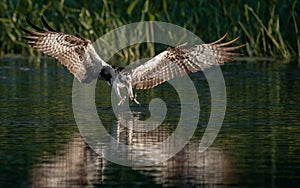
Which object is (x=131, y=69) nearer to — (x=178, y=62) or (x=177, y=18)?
(x=178, y=62)

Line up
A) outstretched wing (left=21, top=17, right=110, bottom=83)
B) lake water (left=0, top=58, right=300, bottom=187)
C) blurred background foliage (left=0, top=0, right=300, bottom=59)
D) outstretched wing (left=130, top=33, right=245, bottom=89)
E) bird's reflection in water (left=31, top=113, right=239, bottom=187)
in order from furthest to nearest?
blurred background foliage (left=0, top=0, right=300, bottom=59) → outstretched wing (left=130, top=33, right=245, bottom=89) → outstretched wing (left=21, top=17, right=110, bottom=83) → lake water (left=0, top=58, right=300, bottom=187) → bird's reflection in water (left=31, top=113, right=239, bottom=187)

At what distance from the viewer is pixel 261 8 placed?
25797 mm

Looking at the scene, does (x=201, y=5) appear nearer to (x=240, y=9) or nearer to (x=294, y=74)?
(x=240, y=9)

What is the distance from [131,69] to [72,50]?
2.88 ft

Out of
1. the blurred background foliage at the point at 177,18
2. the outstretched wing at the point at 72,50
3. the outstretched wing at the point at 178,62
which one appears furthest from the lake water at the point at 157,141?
the blurred background foliage at the point at 177,18

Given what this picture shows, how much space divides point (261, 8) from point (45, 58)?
5.31 metres

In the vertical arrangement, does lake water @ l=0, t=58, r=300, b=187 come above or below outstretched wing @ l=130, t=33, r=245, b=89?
below

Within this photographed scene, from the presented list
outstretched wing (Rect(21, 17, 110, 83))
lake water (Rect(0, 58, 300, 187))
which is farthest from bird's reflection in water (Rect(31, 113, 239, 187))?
outstretched wing (Rect(21, 17, 110, 83))

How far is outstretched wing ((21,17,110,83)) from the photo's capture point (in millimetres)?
16125

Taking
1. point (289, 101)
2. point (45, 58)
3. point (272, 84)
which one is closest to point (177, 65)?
point (289, 101)

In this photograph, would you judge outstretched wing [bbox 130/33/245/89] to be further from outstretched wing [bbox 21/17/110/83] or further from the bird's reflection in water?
the bird's reflection in water

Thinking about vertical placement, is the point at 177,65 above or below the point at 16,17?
below

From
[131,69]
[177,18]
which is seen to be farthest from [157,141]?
[177,18]

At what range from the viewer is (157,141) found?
12.8m
